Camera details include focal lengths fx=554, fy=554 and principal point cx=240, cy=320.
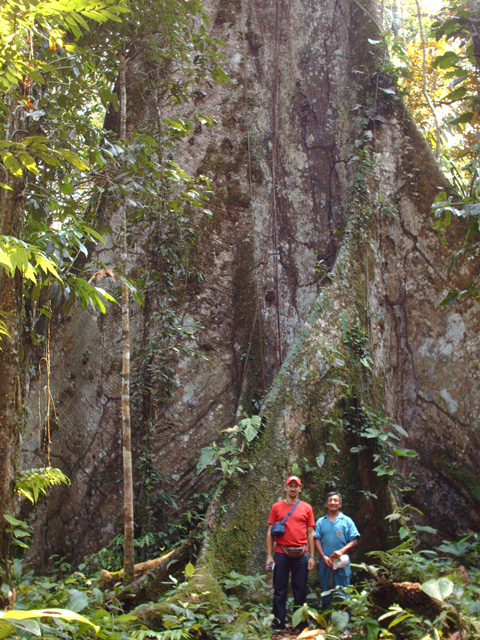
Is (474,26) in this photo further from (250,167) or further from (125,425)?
(125,425)

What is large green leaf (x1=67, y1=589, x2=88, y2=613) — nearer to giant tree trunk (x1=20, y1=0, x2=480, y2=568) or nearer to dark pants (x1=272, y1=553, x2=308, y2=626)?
giant tree trunk (x1=20, y1=0, x2=480, y2=568)

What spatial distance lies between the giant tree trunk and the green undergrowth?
1.07 ft

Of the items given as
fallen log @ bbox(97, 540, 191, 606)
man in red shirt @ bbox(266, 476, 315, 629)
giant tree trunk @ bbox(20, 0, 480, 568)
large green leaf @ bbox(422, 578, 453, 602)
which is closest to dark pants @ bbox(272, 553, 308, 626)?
man in red shirt @ bbox(266, 476, 315, 629)

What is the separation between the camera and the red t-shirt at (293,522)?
11.4 ft

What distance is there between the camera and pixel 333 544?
3510mm

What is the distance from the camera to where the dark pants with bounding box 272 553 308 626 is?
3369mm

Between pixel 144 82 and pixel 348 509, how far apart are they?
4.37m

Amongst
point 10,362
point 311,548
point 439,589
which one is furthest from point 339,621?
point 10,362

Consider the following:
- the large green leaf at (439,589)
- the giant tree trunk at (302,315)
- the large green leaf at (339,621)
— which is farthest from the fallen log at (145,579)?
the large green leaf at (439,589)

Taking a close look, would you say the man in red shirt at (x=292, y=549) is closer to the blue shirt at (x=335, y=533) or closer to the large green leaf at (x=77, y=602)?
the blue shirt at (x=335, y=533)

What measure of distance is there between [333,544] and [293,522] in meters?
0.29

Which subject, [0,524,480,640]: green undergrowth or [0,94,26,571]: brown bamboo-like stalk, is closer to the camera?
[0,524,480,640]: green undergrowth

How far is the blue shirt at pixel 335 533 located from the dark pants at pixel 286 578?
156 mm

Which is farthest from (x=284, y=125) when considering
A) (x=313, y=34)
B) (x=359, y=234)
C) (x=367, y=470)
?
(x=367, y=470)
